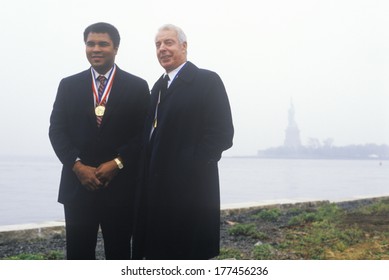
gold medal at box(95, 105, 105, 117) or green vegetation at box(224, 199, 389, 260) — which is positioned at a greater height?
gold medal at box(95, 105, 105, 117)

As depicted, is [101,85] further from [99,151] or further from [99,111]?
[99,151]

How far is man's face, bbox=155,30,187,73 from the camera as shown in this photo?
10.2 ft

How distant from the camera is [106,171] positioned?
10.3 feet

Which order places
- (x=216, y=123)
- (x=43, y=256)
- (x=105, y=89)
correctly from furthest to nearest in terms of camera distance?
(x=43, y=256) < (x=105, y=89) < (x=216, y=123)

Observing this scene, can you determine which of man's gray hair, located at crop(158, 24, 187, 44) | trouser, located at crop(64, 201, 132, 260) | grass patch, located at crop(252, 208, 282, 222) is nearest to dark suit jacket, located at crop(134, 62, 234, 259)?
trouser, located at crop(64, 201, 132, 260)

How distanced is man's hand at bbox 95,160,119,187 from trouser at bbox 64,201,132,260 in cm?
15

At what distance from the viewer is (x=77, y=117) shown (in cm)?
326

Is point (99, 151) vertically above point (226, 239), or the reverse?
point (99, 151)

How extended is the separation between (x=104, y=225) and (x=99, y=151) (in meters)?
0.48

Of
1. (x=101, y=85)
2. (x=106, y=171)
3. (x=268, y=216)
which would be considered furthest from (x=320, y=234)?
(x=101, y=85)

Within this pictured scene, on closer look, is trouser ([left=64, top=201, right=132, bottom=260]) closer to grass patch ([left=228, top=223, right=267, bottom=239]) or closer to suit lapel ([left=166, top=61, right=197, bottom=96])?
suit lapel ([left=166, top=61, right=197, bottom=96])

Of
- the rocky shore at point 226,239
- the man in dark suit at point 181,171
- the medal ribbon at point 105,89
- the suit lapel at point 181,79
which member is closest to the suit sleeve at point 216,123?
the man in dark suit at point 181,171
